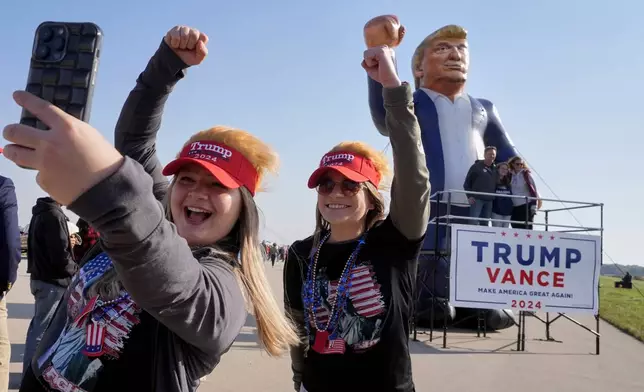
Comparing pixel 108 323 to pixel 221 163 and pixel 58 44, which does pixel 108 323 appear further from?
pixel 58 44

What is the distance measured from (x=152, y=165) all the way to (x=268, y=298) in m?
0.79

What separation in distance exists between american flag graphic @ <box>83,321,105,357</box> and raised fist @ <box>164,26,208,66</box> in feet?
2.57

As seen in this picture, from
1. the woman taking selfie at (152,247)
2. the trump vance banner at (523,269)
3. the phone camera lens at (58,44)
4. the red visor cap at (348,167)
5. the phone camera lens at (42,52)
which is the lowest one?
the trump vance banner at (523,269)

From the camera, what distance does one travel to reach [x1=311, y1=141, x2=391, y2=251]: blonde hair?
2369 millimetres

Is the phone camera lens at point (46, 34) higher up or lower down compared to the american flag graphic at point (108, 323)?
higher up

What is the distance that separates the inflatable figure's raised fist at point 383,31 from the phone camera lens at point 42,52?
1.13 meters

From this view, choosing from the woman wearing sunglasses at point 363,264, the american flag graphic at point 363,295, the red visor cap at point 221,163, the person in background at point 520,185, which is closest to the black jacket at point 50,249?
the woman wearing sunglasses at point 363,264

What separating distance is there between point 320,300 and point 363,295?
20 cm

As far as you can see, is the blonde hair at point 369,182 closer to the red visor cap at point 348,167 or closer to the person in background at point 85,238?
the red visor cap at point 348,167

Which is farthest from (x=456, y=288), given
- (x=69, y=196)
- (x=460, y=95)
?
(x=69, y=196)

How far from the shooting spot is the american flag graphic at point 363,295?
206 centimetres

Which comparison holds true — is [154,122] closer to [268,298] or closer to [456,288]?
[268,298]

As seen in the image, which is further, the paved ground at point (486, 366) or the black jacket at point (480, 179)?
the black jacket at point (480, 179)

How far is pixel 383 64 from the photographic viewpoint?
1805mm
